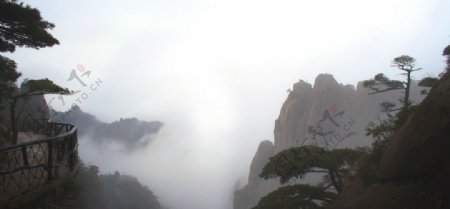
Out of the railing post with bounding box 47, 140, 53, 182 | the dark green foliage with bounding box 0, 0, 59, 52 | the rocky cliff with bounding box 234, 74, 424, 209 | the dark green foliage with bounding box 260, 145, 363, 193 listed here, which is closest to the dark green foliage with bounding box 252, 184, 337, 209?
the dark green foliage with bounding box 260, 145, 363, 193

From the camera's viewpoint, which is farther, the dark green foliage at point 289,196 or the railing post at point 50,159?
the dark green foliage at point 289,196

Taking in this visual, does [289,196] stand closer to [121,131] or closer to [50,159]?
[50,159]

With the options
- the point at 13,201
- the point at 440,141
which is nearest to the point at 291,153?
the point at 440,141

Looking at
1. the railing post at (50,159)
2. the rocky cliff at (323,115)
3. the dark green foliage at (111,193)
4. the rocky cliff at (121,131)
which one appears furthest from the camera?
the rocky cliff at (121,131)

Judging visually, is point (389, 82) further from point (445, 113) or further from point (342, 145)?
point (342, 145)

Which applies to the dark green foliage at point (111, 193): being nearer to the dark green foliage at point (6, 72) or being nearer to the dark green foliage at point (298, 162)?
the dark green foliage at point (6, 72)

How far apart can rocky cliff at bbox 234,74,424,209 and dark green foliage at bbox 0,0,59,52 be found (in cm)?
6147

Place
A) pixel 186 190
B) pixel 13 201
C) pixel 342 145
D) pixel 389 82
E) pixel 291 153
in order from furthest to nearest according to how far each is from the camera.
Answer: pixel 186 190
pixel 342 145
pixel 389 82
pixel 291 153
pixel 13 201

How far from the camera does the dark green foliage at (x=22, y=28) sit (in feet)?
33.2

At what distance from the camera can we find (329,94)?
7588 centimetres

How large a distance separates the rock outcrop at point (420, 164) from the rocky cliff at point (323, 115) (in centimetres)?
5776

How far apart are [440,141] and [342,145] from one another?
6103cm

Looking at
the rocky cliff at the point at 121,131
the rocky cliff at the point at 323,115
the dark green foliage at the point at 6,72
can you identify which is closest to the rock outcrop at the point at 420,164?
the dark green foliage at the point at 6,72

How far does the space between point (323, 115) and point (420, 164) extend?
64.6 meters
